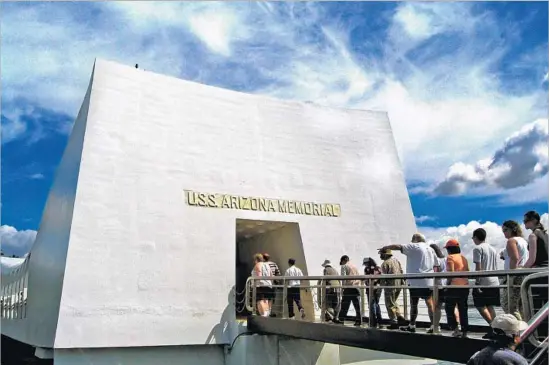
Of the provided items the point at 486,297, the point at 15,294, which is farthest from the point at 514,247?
the point at 15,294

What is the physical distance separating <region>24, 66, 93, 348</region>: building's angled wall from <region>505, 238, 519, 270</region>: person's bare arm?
8035 mm

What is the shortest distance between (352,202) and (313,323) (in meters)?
5.64

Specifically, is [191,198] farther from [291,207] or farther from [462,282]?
[462,282]

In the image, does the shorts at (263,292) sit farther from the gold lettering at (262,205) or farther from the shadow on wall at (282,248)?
the gold lettering at (262,205)

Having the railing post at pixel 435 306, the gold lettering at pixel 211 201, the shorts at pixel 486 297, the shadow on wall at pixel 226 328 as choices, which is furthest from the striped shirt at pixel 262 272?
the shorts at pixel 486 297

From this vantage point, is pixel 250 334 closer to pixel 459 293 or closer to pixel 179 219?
pixel 179 219

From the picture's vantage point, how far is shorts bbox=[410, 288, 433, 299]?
23.4ft

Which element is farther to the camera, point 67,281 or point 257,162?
point 257,162

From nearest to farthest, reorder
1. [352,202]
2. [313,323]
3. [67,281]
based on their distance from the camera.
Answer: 1. [313,323]
2. [67,281]
3. [352,202]

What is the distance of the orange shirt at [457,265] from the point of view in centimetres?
685

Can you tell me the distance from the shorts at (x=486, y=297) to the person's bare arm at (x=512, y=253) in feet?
1.21

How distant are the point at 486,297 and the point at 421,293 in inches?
45.6

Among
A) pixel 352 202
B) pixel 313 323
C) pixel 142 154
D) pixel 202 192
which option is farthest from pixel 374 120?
pixel 313 323

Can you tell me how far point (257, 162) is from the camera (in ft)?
43.5
